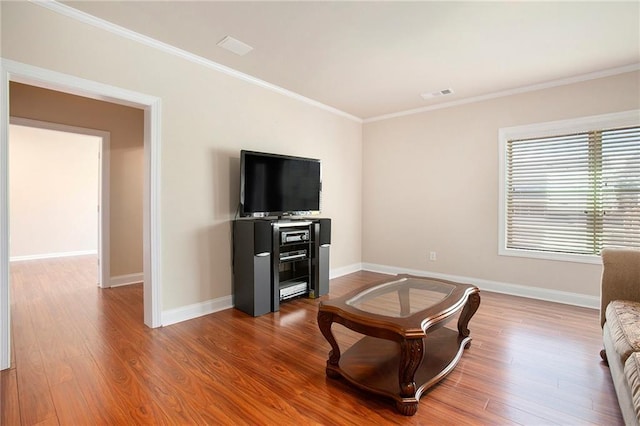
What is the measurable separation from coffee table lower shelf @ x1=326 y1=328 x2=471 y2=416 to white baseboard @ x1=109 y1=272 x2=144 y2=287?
3545 millimetres

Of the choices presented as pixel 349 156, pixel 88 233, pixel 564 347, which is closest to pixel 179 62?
pixel 349 156

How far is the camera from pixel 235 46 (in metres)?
2.85

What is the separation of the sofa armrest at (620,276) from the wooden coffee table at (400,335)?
0.85m

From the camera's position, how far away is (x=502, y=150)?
13.2ft

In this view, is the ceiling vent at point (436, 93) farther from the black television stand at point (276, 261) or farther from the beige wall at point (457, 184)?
the black television stand at point (276, 261)

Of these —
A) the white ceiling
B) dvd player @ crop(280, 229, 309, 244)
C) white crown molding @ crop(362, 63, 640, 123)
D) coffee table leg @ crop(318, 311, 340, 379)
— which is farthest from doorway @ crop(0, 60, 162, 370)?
white crown molding @ crop(362, 63, 640, 123)

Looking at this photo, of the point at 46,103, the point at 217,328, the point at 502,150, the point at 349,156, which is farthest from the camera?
the point at 349,156

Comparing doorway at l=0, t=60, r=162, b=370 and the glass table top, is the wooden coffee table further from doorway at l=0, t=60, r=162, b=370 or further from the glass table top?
doorway at l=0, t=60, r=162, b=370

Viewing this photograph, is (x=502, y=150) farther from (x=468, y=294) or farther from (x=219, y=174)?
(x=219, y=174)

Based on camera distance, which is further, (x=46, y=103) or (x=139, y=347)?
(x=46, y=103)

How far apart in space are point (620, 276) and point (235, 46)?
3.48 meters

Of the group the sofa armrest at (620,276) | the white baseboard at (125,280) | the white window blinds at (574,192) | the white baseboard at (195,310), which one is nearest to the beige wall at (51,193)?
the white baseboard at (125,280)

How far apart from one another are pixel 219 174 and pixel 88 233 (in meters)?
5.63

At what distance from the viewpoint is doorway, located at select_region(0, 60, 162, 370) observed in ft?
6.86
